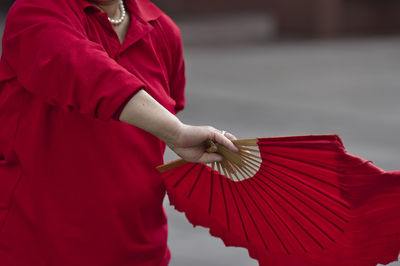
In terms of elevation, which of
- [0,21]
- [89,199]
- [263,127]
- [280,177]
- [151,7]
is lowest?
[0,21]

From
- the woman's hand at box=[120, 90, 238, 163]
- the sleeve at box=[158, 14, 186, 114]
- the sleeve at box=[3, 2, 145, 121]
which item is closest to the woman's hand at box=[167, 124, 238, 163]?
the woman's hand at box=[120, 90, 238, 163]

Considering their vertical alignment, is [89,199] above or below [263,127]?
above

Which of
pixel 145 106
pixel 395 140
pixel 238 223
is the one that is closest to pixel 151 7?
pixel 145 106

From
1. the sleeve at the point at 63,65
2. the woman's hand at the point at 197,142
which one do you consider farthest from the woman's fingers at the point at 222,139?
the sleeve at the point at 63,65

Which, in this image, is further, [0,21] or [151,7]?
[0,21]

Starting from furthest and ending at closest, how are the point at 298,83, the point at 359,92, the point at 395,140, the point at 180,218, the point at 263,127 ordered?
the point at 298,83 < the point at 359,92 < the point at 263,127 < the point at 395,140 < the point at 180,218

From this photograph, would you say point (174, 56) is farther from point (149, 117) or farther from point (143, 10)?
point (149, 117)

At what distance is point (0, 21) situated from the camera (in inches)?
529

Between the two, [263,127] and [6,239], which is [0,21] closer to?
[263,127]

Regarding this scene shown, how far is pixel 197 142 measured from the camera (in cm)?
129

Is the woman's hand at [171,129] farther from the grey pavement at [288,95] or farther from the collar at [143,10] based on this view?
the grey pavement at [288,95]

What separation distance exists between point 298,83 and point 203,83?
1.10 metres

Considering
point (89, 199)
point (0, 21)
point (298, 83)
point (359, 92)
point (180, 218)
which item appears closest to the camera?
point (89, 199)

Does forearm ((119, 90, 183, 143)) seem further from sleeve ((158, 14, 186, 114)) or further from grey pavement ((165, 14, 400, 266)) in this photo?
grey pavement ((165, 14, 400, 266))
